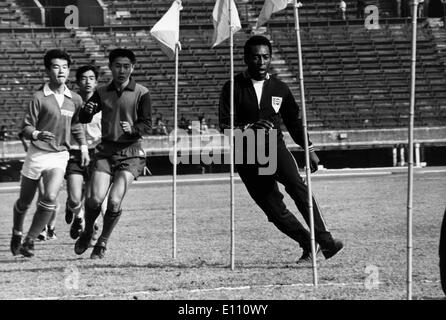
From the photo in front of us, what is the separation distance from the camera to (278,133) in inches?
417

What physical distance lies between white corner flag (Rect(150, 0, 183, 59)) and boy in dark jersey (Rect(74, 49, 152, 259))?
0.51 m

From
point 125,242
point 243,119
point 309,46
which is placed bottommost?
point 125,242

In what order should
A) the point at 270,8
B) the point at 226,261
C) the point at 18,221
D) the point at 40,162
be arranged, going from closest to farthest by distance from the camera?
the point at 270,8 → the point at 226,261 → the point at 40,162 → the point at 18,221

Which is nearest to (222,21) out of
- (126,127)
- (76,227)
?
(126,127)

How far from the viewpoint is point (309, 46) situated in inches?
1763

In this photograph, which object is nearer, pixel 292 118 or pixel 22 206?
pixel 292 118

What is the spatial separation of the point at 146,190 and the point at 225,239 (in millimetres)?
13998

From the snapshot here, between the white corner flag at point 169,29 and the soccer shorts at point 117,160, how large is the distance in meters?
1.22

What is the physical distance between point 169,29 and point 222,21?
105 cm

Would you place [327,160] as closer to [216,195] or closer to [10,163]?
[10,163]

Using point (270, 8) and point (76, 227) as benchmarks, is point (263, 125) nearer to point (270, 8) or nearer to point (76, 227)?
point (270, 8)

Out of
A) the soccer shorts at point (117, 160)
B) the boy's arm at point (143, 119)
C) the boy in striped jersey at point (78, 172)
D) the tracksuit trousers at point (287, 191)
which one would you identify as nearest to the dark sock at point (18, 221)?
the soccer shorts at point (117, 160)

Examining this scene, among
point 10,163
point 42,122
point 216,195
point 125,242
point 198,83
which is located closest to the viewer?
point 42,122
